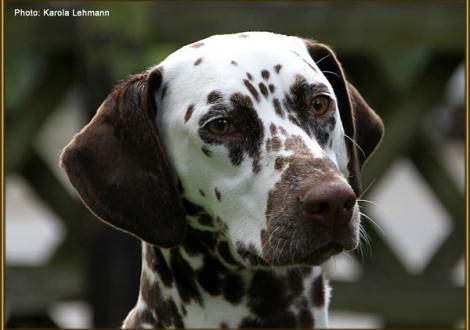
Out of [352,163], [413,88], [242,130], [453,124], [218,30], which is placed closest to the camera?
[242,130]

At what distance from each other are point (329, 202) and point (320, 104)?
558 millimetres

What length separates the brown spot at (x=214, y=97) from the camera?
14.0 ft

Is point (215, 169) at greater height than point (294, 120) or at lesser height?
lesser

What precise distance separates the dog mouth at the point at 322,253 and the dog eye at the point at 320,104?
56 centimetres

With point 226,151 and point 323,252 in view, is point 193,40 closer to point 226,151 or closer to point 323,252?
point 226,151

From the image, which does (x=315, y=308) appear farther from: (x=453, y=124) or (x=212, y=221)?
(x=453, y=124)

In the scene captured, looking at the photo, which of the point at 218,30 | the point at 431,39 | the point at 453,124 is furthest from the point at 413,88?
the point at 453,124

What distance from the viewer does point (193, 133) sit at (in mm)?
4316

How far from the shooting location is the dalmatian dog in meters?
4.24

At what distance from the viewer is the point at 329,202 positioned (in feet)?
13.0

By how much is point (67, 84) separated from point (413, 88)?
7.88 feet

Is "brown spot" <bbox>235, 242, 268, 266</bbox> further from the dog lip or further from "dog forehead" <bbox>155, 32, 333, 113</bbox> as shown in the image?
"dog forehead" <bbox>155, 32, 333, 113</bbox>

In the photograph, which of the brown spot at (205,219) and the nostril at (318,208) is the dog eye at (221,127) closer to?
the brown spot at (205,219)

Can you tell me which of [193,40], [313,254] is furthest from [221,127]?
[193,40]
